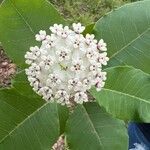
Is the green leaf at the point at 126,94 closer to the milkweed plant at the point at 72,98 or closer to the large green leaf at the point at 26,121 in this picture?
the milkweed plant at the point at 72,98

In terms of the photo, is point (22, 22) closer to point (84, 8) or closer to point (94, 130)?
point (94, 130)

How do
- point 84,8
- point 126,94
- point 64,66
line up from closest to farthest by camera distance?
point 64,66 → point 126,94 → point 84,8

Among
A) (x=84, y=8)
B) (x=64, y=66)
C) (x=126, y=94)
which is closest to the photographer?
(x=64, y=66)

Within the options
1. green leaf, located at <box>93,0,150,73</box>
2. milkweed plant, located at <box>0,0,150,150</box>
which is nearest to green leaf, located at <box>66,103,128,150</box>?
milkweed plant, located at <box>0,0,150,150</box>

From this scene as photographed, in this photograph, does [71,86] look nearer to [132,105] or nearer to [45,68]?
[45,68]

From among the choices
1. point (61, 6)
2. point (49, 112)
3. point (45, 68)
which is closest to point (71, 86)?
point (45, 68)

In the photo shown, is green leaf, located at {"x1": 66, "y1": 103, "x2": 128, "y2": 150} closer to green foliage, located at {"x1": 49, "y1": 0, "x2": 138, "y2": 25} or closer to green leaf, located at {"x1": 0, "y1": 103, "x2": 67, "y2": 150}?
green leaf, located at {"x1": 0, "y1": 103, "x2": 67, "y2": 150}

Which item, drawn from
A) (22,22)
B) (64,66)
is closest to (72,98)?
(64,66)

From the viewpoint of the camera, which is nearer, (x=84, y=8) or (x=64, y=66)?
(x=64, y=66)
